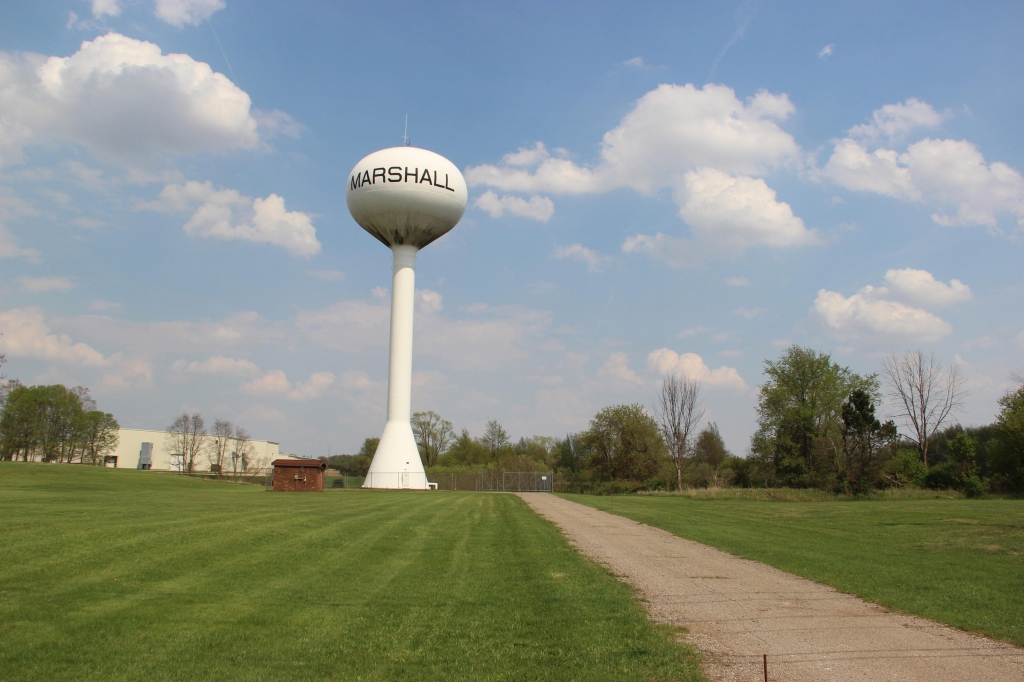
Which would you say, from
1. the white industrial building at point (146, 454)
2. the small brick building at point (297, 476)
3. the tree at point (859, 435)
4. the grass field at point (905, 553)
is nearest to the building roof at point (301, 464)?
the small brick building at point (297, 476)

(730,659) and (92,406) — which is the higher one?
(92,406)

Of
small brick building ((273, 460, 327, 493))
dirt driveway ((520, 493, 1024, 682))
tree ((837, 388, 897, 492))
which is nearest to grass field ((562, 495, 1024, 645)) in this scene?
dirt driveway ((520, 493, 1024, 682))

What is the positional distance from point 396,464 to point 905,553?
36.9 m

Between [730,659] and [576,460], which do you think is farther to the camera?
[576,460]

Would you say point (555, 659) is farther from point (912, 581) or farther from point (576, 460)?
point (576, 460)

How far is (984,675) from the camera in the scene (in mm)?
5410

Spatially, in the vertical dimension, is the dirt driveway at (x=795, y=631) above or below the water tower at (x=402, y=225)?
below

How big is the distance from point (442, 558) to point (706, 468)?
202 ft

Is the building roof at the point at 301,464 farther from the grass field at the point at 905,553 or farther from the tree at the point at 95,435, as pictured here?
the tree at the point at 95,435

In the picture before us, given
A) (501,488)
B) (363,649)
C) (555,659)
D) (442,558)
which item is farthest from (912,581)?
(501,488)

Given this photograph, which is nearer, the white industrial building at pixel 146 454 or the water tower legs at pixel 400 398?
the water tower legs at pixel 400 398

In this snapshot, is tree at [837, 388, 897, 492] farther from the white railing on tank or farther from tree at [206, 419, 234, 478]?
tree at [206, 419, 234, 478]

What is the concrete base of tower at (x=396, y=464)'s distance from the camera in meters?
45.4

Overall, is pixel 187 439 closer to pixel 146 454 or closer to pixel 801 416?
pixel 146 454
